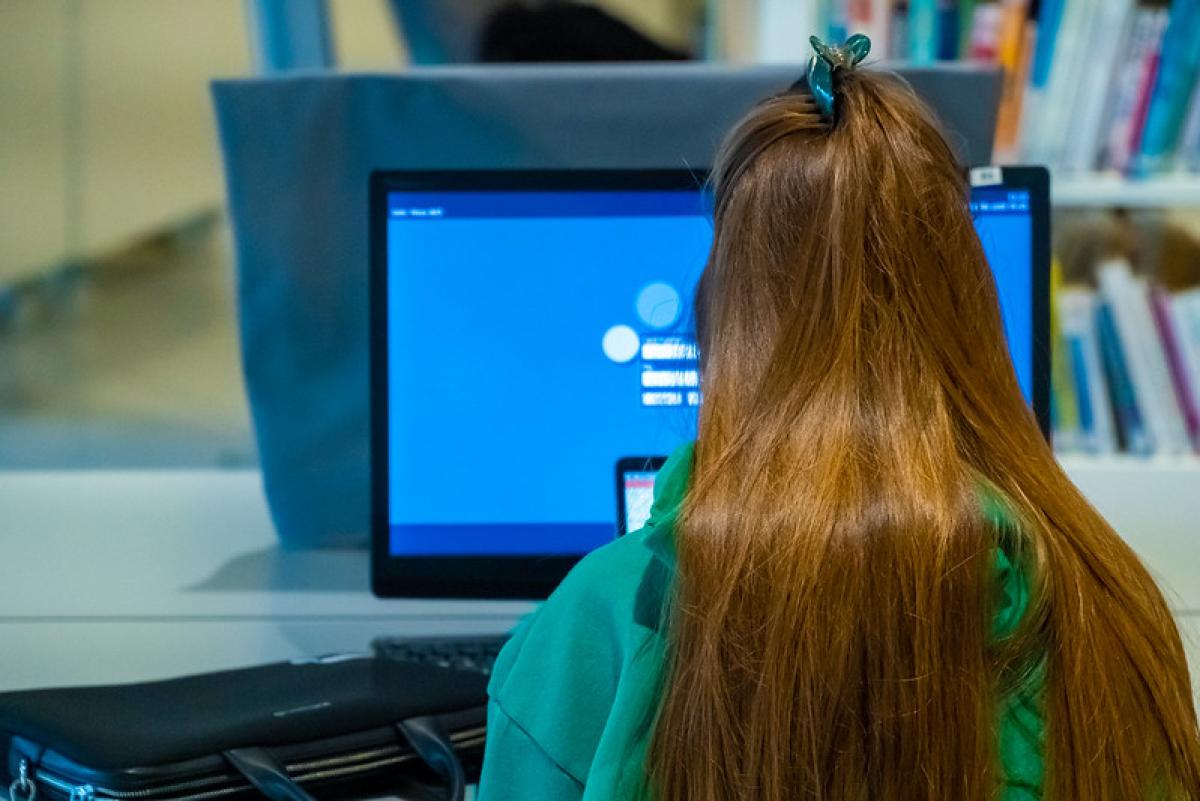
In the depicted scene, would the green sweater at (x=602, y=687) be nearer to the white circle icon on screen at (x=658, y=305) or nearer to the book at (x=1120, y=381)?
the white circle icon on screen at (x=658, y=305)

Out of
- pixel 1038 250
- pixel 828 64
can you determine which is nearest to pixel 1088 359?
pixel 1038 250

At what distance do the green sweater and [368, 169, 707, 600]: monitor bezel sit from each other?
45 cm

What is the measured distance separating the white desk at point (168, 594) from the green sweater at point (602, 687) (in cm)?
50

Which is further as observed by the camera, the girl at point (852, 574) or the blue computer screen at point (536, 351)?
the blue computer screen at point (536, 351)

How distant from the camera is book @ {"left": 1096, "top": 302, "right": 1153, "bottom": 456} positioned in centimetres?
214

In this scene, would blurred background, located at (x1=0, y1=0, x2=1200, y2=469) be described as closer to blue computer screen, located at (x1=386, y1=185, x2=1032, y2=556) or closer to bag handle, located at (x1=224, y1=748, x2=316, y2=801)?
blue computer screen, located at (x1=386, y1=185, x2=1032, y2=556)

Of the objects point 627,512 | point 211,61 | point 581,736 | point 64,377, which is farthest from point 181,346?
point 581,736

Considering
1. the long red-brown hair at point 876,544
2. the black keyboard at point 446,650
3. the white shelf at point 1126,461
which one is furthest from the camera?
the white shelf at point 1126,461

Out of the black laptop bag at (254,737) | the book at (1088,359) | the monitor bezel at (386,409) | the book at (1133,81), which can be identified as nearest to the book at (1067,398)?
the book at (1088,359)

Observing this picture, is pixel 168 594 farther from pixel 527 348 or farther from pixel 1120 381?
pixel 1120 381

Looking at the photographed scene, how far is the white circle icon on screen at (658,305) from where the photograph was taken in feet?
3.96

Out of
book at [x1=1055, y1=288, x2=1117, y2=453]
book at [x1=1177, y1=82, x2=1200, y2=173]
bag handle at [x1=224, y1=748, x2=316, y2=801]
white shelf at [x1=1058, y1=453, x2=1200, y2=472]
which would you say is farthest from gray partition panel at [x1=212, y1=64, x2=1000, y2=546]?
book at [x1=1177, y1=82, x2=1200, y2=173]

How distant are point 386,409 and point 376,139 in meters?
0.27

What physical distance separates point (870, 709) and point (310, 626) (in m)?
0.71
